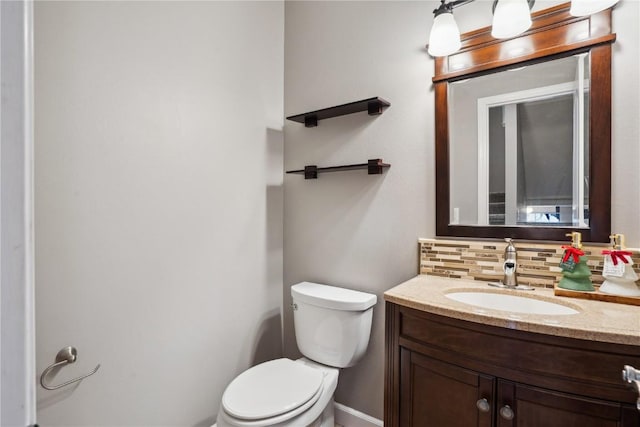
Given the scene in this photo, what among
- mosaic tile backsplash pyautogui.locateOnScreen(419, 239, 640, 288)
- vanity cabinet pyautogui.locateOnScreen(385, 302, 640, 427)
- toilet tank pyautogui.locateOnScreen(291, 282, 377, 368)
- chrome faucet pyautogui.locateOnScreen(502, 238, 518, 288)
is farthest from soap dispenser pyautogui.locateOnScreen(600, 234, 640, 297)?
toilet tank pyautogui.locateOnScreen(291, 282, 377, 368)

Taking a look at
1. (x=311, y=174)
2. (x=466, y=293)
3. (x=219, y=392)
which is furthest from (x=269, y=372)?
(x=311, y=174)

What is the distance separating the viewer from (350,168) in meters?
1.70

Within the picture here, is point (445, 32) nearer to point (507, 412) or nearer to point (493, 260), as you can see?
point (493, 260)

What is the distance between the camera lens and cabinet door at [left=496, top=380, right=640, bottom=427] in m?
0.79

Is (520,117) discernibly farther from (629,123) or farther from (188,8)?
(188,8)

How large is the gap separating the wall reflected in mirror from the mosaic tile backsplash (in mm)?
96

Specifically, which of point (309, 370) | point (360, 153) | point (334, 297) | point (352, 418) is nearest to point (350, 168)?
point (360, 153)

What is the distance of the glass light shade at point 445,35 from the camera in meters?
1.33

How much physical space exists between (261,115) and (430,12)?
1.03 meters

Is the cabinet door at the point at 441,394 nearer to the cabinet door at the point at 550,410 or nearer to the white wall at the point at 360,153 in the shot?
the cabinet door at the point at 550,410

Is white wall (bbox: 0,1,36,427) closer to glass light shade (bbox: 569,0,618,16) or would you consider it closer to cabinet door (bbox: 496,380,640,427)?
cabinet door (bbox: 496,380,640,427)

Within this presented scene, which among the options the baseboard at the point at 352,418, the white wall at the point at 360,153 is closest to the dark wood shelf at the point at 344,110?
the white wall at the point at 360,153

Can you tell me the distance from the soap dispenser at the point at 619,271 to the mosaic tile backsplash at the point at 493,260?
43mm

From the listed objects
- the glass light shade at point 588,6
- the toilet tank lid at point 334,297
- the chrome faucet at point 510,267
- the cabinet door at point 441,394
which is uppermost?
the glass light shade at point 588,6
